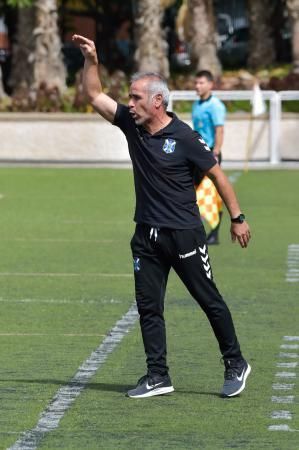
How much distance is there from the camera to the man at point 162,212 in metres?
8.53

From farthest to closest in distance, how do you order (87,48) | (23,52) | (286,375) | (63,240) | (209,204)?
(23,52) < (63,240) < (209,204) < (286,375) < (87,48)

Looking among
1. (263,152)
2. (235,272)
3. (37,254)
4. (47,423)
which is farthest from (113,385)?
(263,152)

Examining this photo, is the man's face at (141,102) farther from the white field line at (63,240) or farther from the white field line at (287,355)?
the white field line at (63,240)

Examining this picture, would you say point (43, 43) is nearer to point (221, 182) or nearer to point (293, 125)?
point (293, 125)

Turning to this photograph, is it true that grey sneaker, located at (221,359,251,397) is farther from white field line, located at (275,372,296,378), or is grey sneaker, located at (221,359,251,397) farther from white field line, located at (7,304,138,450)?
white field line, located at (7,304,138,450)

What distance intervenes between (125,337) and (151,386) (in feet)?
7.75

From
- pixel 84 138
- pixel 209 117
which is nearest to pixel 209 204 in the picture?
pixel 209 117

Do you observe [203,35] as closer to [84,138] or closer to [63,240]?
[84,138]

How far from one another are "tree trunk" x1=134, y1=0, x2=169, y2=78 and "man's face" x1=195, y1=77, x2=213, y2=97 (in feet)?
69.6

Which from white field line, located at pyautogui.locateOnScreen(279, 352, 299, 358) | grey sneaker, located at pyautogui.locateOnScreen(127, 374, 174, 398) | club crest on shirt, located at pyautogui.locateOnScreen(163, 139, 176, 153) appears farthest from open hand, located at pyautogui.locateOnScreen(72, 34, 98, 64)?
white field line, located at pyautogui.locateOnScreen(279, 352, 299, 358)

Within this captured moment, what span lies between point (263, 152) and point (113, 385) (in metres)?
23.6

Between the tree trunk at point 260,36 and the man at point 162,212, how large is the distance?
35.2 meters

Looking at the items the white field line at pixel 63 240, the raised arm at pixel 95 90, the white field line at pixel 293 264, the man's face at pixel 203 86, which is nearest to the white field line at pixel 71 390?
the raised arm at pixel 95 90

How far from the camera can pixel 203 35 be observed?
41.9 m
